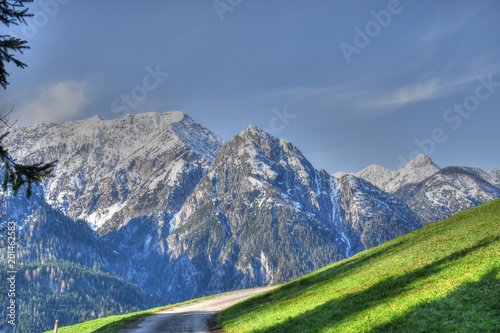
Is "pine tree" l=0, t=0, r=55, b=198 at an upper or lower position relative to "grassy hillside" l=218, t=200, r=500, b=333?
upper

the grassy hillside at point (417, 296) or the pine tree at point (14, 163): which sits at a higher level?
the pine tree at point (14, 163)

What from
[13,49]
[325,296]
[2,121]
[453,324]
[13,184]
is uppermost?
[13,49]

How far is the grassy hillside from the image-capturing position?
21.4 m

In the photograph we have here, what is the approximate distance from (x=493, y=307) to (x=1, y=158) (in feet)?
77.6

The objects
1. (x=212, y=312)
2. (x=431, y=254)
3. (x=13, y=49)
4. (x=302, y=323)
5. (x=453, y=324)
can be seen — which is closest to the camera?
(x=13, y=49)

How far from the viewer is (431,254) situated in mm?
38438

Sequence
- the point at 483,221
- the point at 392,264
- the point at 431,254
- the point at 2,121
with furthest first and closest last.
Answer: the point at 483,221 < the point at 392,264 < the point at 431,254 < the point at 2,121

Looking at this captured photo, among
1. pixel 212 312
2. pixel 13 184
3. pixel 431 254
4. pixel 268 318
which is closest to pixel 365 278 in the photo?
pixel 431 254

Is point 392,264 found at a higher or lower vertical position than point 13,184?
lower

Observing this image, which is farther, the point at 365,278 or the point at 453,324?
the point at 365,278

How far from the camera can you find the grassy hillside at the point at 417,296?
2138 cm

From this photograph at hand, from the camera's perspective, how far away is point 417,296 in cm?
2605

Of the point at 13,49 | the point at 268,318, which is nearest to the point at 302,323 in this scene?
the point at 268,318

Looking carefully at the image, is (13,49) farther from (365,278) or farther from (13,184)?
(365,278)
